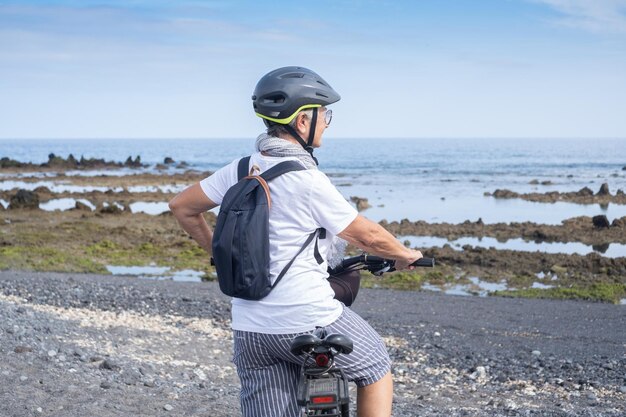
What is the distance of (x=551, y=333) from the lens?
13.8 meters

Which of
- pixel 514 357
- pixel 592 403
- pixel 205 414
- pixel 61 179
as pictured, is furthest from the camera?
pixel 61 179

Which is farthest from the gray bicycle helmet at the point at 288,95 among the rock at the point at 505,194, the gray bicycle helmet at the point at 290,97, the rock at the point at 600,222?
the rock at the point at 505,194

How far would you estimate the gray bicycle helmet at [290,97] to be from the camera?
11.7 feet

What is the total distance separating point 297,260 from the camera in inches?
135

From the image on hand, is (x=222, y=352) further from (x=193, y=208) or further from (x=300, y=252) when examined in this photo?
(x=300, y=252)

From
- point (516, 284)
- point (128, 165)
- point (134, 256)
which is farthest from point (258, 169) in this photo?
point (128, 165)

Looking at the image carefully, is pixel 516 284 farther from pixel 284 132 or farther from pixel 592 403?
pixel 284 132

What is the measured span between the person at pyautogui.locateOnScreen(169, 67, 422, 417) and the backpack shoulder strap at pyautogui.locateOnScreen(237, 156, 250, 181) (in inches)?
2.2

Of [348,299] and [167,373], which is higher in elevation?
[348,299]

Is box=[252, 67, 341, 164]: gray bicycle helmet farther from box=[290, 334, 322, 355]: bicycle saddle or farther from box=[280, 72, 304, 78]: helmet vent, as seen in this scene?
box=[290, 334, 322, 355]: bicycle saddle

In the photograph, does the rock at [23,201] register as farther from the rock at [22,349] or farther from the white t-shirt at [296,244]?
the white t-shirt at [296,244]

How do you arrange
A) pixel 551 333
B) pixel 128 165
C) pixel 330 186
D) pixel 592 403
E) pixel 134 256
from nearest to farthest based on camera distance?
pixel 330 186, pixel 592 403, pixel 551 333, pixel 134 256, pixel 128 165

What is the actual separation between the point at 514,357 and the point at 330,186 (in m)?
8.64

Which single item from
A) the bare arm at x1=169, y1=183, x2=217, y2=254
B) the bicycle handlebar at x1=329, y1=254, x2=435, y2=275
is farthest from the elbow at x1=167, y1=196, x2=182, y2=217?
the bicycle handlebar at x1=329, y1=254, x2=435, y2=275
